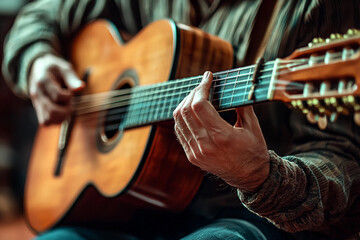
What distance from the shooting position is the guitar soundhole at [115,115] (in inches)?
31.8

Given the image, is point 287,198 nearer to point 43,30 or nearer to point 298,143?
point 298,143

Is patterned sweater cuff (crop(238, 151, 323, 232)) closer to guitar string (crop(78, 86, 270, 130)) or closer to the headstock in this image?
the headstock

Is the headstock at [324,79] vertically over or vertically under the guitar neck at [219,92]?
over

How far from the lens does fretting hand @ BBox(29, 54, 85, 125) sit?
96 centimetres

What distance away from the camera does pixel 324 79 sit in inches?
17.6

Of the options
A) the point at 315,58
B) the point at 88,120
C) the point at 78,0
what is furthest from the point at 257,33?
the point at 78,0

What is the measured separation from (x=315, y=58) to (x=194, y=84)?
0.60 ft

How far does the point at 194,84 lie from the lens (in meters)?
0.60

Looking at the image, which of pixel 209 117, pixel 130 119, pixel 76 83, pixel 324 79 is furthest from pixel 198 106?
pixel 76 83

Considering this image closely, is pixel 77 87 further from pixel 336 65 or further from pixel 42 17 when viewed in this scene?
pixel 336 65

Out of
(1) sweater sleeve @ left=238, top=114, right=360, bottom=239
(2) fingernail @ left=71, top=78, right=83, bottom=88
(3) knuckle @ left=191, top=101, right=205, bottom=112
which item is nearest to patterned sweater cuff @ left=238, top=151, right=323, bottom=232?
(1) sweater sleeve @ left=238, top=114, right=360, bottom=239

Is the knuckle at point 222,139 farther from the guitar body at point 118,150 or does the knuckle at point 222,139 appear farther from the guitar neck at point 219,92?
the guitar body at point 118,150

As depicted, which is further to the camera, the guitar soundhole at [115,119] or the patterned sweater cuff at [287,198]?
the guitar soundhole at [115,119]

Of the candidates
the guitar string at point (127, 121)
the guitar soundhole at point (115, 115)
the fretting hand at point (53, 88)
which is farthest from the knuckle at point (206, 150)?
the fretting hand at point (53, 88)
